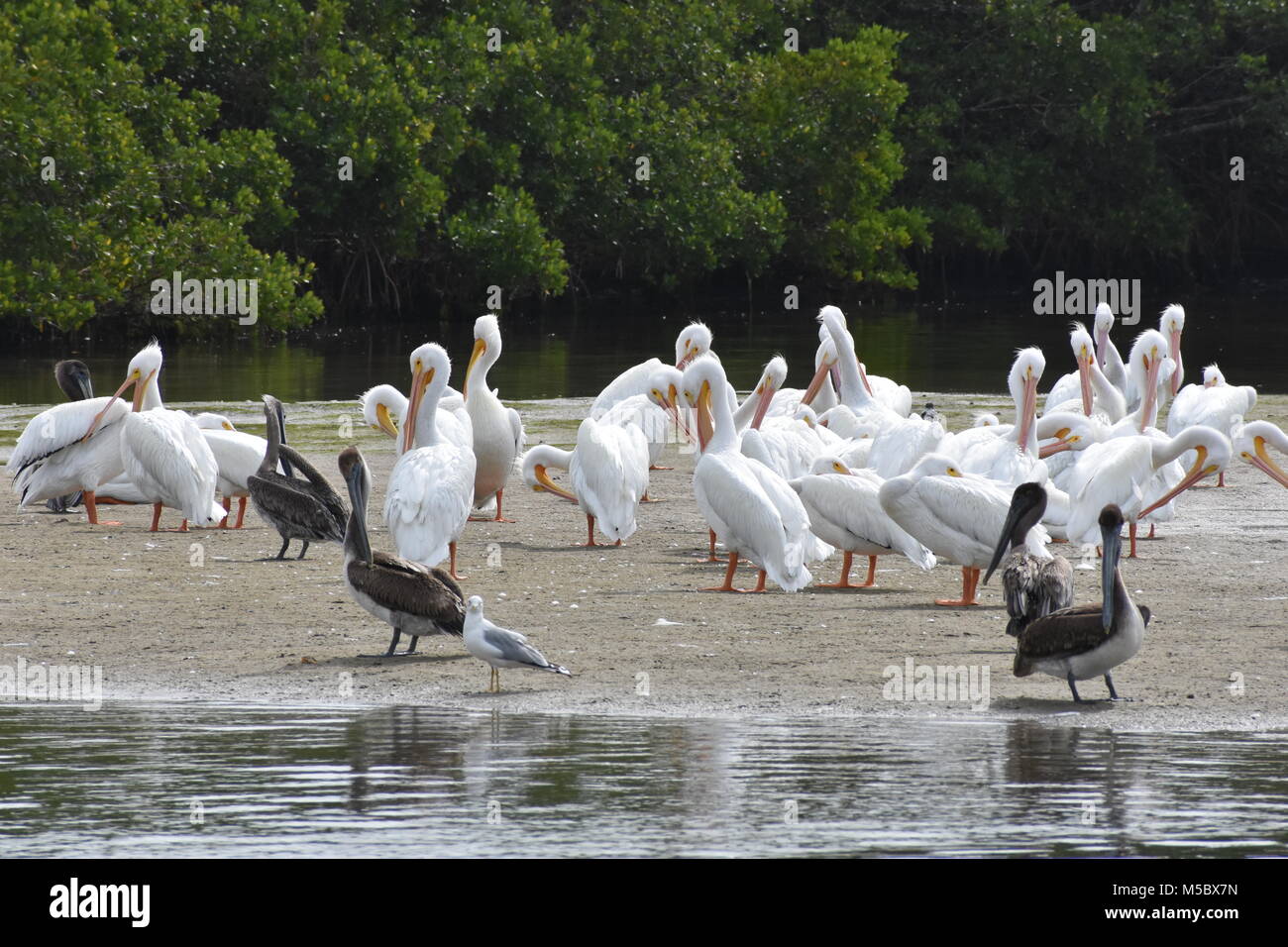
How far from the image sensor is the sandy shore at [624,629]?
7.47 meters

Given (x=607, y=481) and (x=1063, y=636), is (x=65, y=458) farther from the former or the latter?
(x=1063, y=636)

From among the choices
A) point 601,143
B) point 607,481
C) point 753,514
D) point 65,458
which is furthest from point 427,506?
point 601,143

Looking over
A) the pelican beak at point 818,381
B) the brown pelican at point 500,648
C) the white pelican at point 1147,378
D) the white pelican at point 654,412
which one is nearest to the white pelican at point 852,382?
the pelican beak at point 818,381

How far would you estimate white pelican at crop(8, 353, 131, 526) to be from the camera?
39.7 feet

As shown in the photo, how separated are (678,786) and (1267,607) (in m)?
4.03

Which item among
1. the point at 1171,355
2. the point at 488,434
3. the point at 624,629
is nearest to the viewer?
the point at 624,629

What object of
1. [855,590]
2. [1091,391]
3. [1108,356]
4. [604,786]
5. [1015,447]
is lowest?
[604,786]

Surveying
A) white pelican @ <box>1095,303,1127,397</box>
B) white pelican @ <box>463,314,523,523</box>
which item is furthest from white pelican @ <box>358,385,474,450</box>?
white pelican @ <box>1095,303,1127,397</box>

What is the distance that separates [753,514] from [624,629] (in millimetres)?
1130

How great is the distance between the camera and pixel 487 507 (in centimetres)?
1286

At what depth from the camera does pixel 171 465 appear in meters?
11.4

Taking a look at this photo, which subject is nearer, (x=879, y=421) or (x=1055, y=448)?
(x=1055, y=448)

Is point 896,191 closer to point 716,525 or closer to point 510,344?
point 510,344
